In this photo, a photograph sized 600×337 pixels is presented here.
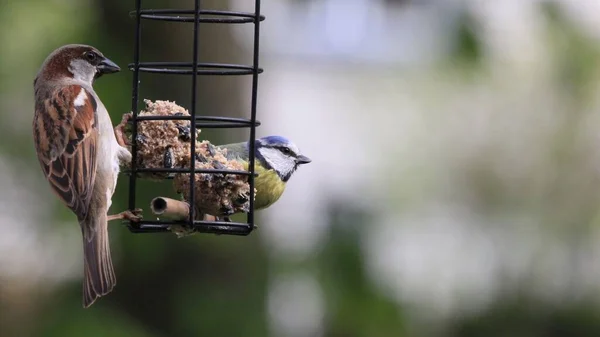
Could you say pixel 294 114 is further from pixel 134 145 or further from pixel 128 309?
pixel 134 145

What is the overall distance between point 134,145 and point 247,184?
68cm

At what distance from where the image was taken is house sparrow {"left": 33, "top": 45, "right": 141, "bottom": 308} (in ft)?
22.0

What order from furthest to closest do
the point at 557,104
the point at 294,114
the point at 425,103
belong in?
the point at 294,114
the point at 425,103
the point at 557,104

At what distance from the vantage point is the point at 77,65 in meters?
7.26

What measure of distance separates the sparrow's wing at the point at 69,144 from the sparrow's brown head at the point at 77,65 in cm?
29

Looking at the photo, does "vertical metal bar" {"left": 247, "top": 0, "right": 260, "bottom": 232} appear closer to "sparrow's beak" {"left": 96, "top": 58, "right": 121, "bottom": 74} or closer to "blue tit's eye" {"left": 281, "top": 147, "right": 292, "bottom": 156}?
"blue tit's eye" {"left": 281, "top": 147, "right": 292, "bottom": 156}

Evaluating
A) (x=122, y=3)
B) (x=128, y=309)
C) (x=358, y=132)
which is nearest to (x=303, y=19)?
(x=122, y=3)

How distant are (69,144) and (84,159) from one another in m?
0.12

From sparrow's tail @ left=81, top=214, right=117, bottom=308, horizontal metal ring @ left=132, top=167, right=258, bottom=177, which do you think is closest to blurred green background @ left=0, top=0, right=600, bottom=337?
sparrow's tail @ left=81, top=214, right=117, bottom=308

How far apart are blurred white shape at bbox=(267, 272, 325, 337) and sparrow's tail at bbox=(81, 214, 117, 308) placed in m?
3.85

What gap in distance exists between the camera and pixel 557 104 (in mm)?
12281

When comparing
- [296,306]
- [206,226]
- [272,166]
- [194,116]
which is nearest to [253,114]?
[194,116]

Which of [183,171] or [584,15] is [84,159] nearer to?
[183,171]

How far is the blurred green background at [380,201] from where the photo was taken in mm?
10281
